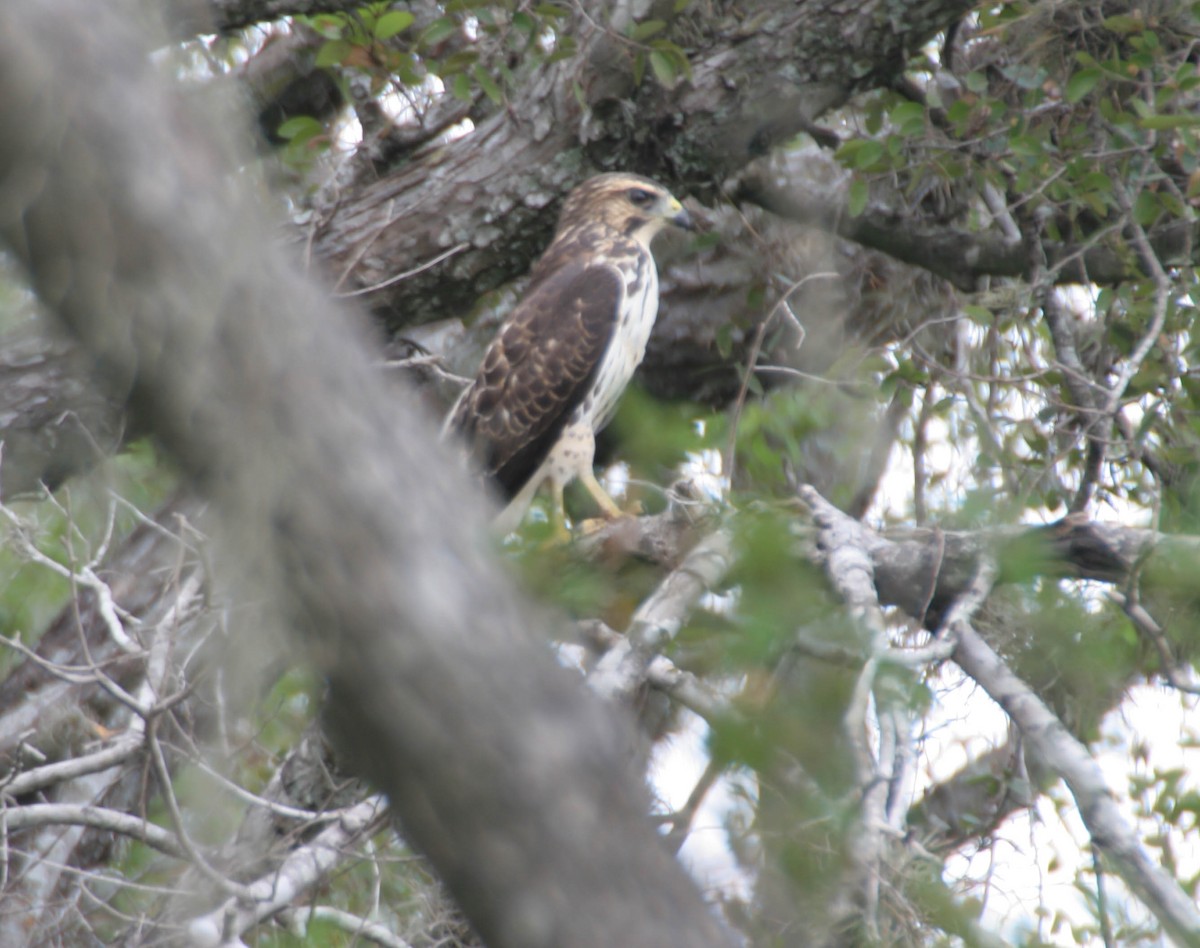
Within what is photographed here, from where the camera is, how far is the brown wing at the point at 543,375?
4.48m

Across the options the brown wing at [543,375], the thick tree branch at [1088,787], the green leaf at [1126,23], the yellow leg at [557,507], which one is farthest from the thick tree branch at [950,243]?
the thick tree branch at [1088,787]

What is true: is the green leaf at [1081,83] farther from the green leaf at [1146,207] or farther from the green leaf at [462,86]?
the green leaf at [462,86]

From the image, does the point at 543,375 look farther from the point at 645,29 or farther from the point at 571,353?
the point at 645,29

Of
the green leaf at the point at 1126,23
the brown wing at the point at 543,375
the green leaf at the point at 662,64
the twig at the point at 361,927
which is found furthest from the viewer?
the brown wing at the point at 543,375

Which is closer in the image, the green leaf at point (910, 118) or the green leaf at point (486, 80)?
the green leaf at point (486, 80)

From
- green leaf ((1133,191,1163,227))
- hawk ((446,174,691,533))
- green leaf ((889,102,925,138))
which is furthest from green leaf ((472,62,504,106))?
green leaf ((1133,191,1163,227))

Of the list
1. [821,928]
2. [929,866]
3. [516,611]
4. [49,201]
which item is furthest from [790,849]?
[49,201]

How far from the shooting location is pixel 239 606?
1.19 metres

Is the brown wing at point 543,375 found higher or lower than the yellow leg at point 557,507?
higher

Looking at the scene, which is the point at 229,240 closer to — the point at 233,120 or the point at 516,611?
the point at 233,120

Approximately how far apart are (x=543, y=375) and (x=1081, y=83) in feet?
6.20

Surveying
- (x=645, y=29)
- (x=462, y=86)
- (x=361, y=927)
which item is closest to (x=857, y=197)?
(x=645, y=29)

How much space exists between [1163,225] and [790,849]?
3.20 meters

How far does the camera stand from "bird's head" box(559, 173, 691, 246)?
15.1 ft
